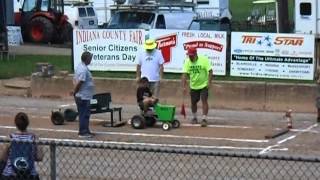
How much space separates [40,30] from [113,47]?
57.0ft

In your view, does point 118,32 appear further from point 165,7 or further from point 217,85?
point 165,7

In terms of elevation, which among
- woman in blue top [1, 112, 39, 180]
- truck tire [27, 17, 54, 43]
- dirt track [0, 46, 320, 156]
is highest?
truck tire [27, 17, 54, 43]

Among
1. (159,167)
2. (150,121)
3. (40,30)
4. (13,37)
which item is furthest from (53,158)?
(40,30)

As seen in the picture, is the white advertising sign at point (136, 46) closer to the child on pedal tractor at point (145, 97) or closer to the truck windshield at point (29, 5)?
the child on pedal tractor at point (145, 97)

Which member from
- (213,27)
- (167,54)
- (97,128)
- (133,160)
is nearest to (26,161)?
(133,160)

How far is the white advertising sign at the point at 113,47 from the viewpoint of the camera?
71.8ft

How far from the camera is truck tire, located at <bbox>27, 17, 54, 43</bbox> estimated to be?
38594 mm

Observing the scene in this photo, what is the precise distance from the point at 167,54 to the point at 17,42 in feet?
38.2

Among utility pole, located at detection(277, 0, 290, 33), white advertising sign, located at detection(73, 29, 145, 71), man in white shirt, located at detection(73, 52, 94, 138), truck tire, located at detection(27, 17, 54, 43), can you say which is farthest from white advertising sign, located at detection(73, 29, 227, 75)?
truck tire, located at detection(27, 17, 54, 43)

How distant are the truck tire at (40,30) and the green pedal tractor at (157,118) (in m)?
23.2

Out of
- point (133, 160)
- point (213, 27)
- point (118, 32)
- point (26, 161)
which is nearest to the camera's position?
point (26, 161)

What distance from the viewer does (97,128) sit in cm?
1616

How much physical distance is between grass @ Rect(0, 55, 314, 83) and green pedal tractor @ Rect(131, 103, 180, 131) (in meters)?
4.87

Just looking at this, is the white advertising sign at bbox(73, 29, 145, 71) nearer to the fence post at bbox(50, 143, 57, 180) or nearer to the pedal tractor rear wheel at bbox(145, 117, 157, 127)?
the pedal tractor rear wheel at bbox(145, 117, 157, 127)
